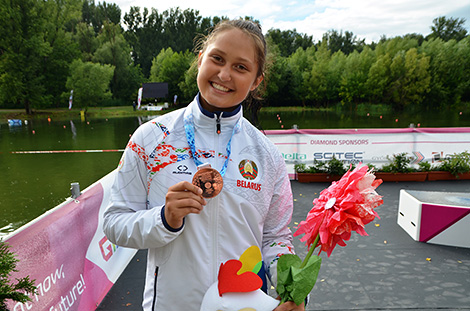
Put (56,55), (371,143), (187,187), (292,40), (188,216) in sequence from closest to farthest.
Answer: (187,187) < (188,216) < (371,143) < (56,55) < (292,40)

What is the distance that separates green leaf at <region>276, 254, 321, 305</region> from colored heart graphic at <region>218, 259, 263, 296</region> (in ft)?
0.37

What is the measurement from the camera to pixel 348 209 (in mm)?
1178

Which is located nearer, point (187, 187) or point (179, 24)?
point (187, 187)

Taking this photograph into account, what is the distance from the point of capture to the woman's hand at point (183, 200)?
44.3 inches

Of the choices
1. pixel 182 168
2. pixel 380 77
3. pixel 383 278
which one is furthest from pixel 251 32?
pixel 380 77

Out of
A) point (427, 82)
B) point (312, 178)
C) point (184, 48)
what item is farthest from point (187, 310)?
point (184, 48)

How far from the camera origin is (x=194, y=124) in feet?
4.77

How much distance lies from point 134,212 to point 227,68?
69cm

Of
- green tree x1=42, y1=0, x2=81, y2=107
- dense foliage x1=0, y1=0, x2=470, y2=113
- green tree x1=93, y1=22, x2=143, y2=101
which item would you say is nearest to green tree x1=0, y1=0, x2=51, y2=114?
dense foliage x1=0, y1=0, x2=470, y2=113

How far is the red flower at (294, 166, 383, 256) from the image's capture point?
45.7 inches

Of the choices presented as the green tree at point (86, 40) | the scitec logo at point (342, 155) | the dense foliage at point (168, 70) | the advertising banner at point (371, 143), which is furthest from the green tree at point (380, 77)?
the scitec logo at point (342, 155)

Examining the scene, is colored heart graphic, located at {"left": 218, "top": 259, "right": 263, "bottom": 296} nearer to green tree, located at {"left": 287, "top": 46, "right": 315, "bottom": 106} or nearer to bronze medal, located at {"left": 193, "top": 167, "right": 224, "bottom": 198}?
bronze medal, located at {"left": 193, "top": 167, "right": 224, "bottom": 198}

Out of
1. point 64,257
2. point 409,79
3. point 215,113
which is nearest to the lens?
point 215,113

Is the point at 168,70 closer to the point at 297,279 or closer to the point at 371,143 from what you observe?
the point at 371,143
